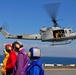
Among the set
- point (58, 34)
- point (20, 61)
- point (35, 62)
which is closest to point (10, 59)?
point (20, 61)

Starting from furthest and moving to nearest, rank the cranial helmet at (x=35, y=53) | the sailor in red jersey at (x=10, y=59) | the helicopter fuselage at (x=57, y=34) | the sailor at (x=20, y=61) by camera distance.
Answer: the helicopter fuselage at (x=57, y=34) < the sailor in red jersey at (x=10, y=59) < the sailor at (x=20, y=61) < the cranial helmet at (x=35, y=53)

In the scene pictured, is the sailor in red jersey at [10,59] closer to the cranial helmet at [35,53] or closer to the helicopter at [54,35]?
the cranial helmet at [35,53]

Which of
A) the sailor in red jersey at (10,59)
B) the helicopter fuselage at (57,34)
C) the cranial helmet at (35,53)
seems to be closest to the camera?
the cranial helmet at (35,53)

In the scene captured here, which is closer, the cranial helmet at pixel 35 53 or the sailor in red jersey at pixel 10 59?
the cranial helmet at pixel 35 53

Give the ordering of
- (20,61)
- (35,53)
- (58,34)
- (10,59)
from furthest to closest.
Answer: (58,34), (10,59), (20,61), (35,53)

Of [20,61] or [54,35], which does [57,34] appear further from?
[20,61]

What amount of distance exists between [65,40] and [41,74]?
99.2 feet

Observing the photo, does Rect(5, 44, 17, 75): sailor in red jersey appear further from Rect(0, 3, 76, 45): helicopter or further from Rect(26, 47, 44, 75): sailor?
Rect(0, 3, 76, 45): helicopter

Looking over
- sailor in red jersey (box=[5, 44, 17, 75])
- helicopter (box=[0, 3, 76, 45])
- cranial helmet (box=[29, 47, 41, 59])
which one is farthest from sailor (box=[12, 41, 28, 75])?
helicopter (box=[0, 3, 76, 45])

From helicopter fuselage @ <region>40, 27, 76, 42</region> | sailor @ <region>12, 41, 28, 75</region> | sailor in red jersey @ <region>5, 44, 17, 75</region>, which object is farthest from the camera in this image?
helicopter fuselage @ <region>40, 27, 76, 42</region>

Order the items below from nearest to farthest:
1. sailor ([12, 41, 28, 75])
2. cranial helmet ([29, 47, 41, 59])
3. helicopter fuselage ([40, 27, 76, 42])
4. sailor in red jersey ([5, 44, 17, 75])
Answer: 1. cranial helmet ([29, 47, 41, 59])
2. sailor ([12, 41, 28, 75])
3. sailor in red jersey ([5, 44, 17, 75])
4. helicopter fuselage ([40, 27, 76, 42])

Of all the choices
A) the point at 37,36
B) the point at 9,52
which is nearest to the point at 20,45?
the point at 9,52

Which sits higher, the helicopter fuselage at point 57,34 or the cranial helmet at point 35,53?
the helicopter fuselage at point 57,34

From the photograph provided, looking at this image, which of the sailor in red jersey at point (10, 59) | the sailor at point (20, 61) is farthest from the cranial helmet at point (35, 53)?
the sailor in red jersey at point (10, 59)
